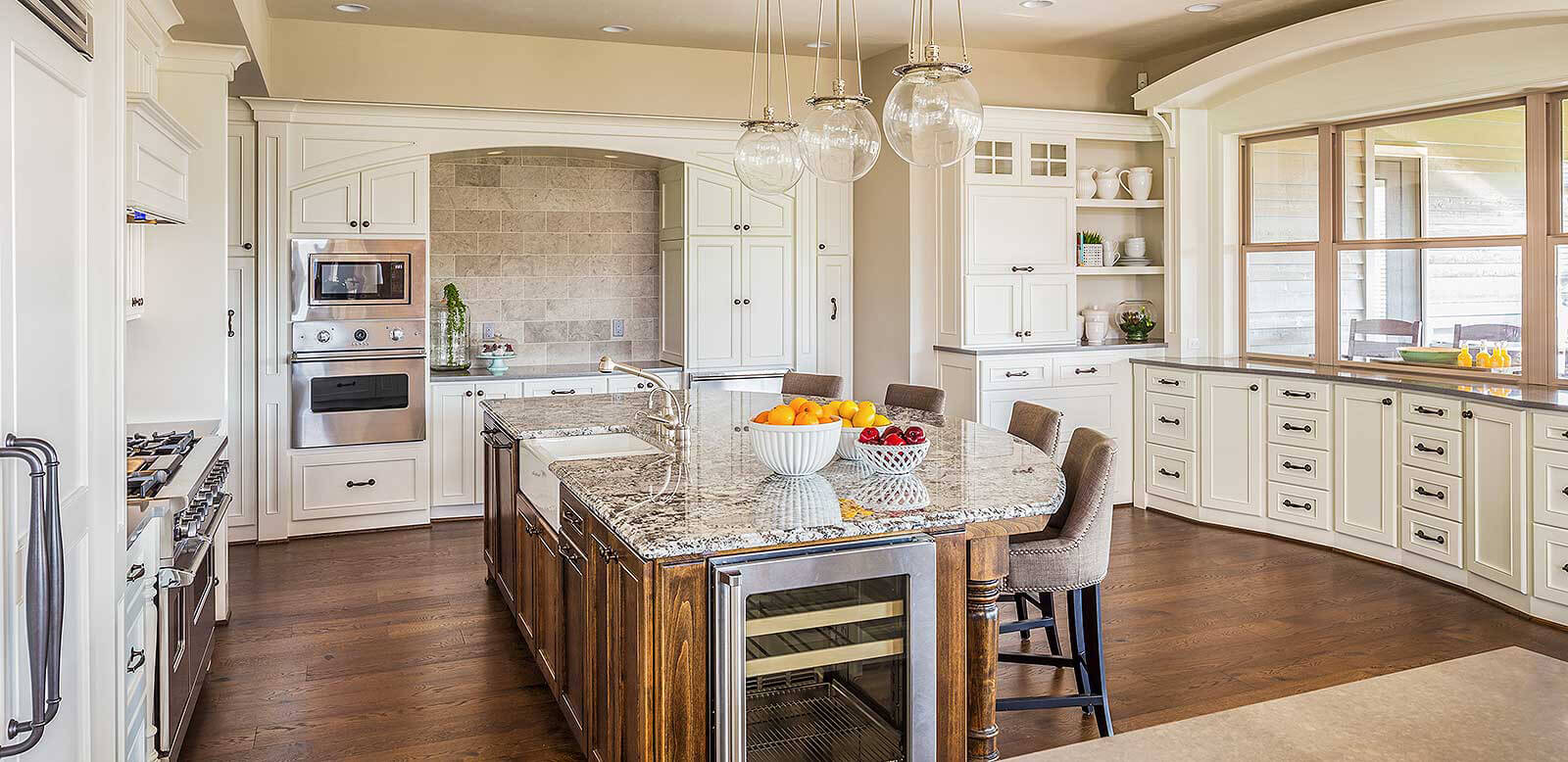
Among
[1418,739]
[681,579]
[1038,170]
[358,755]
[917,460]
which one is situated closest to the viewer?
[1418,739]

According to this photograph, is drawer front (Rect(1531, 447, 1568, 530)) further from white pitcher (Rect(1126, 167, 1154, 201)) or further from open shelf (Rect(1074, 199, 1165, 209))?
white pitcher (Rect(1126, 167, 1154, 201))

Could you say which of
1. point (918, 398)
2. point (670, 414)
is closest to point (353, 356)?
point (670, 414)

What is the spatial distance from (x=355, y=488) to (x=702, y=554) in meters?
4.15

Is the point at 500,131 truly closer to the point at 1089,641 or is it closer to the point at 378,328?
the point at 378,328

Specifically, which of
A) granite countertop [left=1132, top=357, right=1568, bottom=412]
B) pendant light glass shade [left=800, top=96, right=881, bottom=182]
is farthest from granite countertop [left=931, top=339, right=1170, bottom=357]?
pendant light glass shade [left=800, top=96, right=881, bottom=182]

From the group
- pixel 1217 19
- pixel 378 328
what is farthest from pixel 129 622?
pixel 1217 19

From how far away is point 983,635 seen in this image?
8.17 ft

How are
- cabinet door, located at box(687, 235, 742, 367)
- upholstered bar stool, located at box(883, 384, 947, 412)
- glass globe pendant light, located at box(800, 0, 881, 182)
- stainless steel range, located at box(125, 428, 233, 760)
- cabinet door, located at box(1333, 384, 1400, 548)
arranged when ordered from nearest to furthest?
stainless steel range, located at box(125, 428, 233, 760) → glass globe pendant light, located at box(800, 0, 881, 182) → upholstered bar stool, located at box(883, 384, 947, 412) → cabinet door, located at box(1333, 384, 1400, 548) → cabinet door, located at box(687, 235, 742, 367)

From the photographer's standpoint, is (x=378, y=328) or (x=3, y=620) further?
(x=378, y=328)

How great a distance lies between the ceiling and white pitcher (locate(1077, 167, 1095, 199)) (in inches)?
30.2

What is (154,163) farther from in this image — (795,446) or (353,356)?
Result: (353,356)

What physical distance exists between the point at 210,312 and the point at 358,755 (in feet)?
6.28

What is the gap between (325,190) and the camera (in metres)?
5.59

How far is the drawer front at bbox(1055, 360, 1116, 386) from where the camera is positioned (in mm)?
6199
